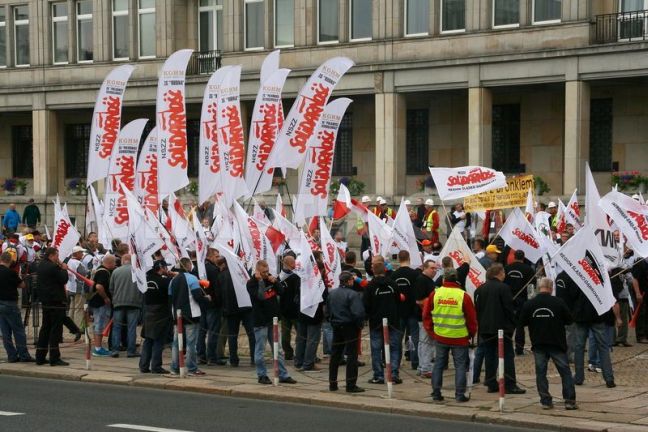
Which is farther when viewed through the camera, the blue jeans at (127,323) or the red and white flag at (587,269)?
the blue jeans at (127,323)

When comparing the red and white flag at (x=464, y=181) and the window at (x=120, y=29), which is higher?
the window at (x=120, y=29)

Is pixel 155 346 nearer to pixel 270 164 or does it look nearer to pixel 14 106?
pixel 270 164

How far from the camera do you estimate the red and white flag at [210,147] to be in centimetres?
2172

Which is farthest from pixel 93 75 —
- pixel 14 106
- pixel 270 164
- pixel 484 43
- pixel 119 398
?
pixel 119 398

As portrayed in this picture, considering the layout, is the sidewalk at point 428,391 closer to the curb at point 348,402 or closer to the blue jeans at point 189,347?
the curb at point 348,402

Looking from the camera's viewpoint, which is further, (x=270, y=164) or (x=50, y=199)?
(x=50, y=199)

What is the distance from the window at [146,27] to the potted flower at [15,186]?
774 cm

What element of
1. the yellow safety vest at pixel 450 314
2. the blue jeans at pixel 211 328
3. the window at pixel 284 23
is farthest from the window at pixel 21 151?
the yellow safety vest at pixel 450 314

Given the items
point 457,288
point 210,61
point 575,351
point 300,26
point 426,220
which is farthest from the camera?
point 210,61

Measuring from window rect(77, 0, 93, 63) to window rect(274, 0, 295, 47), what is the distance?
339 inches

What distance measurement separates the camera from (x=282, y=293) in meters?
19.4

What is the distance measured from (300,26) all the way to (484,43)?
6725 mm

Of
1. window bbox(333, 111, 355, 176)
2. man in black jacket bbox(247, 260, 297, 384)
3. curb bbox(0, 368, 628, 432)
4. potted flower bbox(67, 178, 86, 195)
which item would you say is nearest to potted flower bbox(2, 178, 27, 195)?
potted flower bbox(67, 178, 86, 195)

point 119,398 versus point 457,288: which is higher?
point 457,288
